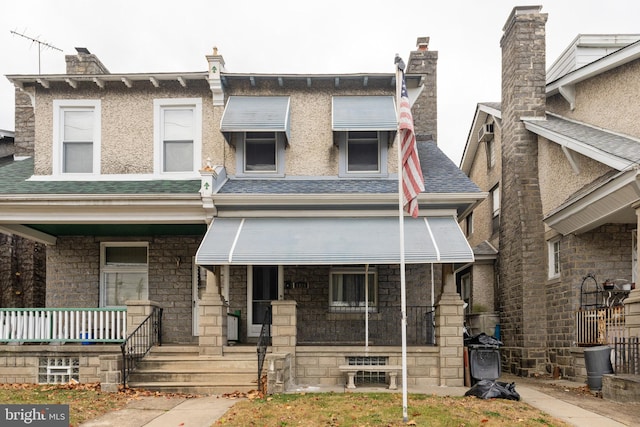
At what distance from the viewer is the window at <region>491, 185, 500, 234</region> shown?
20766mm

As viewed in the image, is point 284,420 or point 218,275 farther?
point 218,275

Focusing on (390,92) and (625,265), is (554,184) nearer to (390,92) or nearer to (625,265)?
(625,265)

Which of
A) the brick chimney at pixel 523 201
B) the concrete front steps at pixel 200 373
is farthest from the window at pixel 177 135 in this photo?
the brick chimney at pixel 523 201

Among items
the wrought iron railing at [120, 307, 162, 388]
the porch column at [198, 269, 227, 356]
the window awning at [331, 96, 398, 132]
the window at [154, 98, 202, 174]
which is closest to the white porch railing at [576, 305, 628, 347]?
the window awning at [331, 96, 398, 132]

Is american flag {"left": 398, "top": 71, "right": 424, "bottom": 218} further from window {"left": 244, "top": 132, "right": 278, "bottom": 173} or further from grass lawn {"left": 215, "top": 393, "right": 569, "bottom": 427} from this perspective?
window {"left": 244, "top": 132, "right": 278, "bottom": 173}

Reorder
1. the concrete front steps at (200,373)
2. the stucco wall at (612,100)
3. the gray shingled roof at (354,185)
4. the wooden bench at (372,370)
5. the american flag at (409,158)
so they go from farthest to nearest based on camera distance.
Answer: the stucco wall at (612,100), the gray shingled roof at (354,185), the wooden bench at (372,370), the concrete front steps at (200,373), the american flag at (409,158)

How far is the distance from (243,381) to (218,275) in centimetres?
231

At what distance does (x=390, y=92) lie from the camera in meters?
15.8

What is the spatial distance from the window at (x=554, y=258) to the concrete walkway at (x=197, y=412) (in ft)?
15.8

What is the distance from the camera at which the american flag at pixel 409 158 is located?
32.1ft

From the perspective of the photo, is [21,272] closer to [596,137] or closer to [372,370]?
[372,370]

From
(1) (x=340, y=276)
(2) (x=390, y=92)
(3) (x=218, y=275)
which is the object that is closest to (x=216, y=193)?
(3) (x=218, y=275)

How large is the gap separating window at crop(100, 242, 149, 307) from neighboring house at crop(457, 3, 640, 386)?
881 centimetres

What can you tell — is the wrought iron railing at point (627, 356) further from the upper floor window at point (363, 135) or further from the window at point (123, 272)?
the window at point (123, 272)
